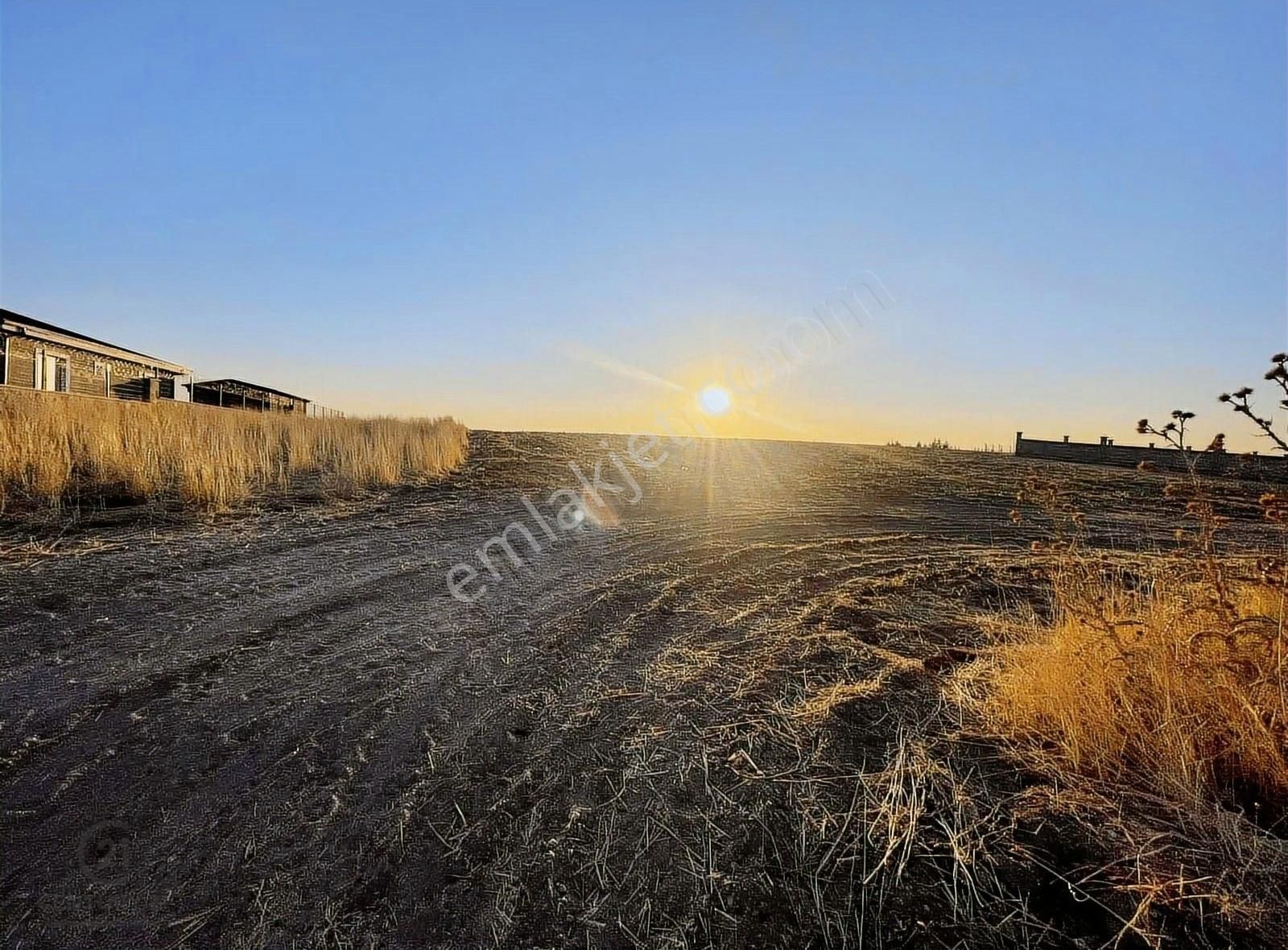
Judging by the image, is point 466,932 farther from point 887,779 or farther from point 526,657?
point 526,657

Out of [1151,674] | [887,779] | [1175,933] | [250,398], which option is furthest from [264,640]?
[250,398]

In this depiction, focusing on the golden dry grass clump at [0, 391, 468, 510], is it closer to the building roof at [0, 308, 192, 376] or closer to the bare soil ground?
the bare soil ground

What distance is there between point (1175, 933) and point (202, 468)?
24.2 feet

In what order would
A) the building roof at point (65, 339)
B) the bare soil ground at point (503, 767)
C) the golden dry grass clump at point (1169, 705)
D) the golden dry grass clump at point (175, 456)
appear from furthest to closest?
the building roof at point (65, 339)
the golden dry grass clump at point (175, 456)
the golden dry grass clump at point (1169, 705)
the bare soil ground at point (503, 767)

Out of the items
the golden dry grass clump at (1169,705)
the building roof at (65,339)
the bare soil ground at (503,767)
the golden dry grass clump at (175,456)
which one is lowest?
the bare soil ground at (503,767)

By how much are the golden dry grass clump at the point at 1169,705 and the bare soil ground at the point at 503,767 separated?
0.25 metres

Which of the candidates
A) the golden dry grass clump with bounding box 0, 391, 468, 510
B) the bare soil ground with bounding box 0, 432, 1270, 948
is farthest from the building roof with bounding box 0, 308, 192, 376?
the bare soil ground with bounding box 0, 432, 1270, 948

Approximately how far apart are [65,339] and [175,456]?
15.8 metres

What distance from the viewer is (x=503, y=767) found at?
1.83 m

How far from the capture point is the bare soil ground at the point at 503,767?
131cm

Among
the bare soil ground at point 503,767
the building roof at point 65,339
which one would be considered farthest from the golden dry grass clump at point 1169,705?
the building roof at point 65,339

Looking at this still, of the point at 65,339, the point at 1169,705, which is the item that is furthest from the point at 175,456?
the point at 65,339

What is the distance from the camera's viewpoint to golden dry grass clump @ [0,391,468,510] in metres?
5.42

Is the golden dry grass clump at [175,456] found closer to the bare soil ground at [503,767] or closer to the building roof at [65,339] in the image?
the bare soil ground at [503,767]
